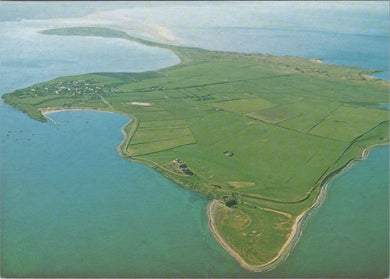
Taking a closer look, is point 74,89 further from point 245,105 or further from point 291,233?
point 291,233

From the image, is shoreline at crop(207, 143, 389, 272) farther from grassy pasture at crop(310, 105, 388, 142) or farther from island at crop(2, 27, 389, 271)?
grassy pasture at crop(310, 105, 388, 142)

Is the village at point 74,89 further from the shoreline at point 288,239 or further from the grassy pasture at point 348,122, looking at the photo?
the shoreline at point 288,239

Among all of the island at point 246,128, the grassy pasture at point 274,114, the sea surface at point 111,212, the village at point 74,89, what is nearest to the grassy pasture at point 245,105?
the island at point 246,128

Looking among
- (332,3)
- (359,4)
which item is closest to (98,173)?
(359,4)

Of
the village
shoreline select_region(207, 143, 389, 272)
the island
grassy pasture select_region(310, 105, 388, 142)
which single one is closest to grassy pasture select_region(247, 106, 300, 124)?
the island

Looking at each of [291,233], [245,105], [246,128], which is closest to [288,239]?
[291,233]

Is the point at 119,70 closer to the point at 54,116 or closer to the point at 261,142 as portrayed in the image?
the point at 54,116

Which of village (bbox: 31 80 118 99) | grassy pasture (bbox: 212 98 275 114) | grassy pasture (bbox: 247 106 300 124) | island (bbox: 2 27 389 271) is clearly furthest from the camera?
village (bbox: 31 80 118 99)

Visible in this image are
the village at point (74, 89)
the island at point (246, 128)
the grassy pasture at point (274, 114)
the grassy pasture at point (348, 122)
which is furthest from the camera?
the village at point (74, 89)
